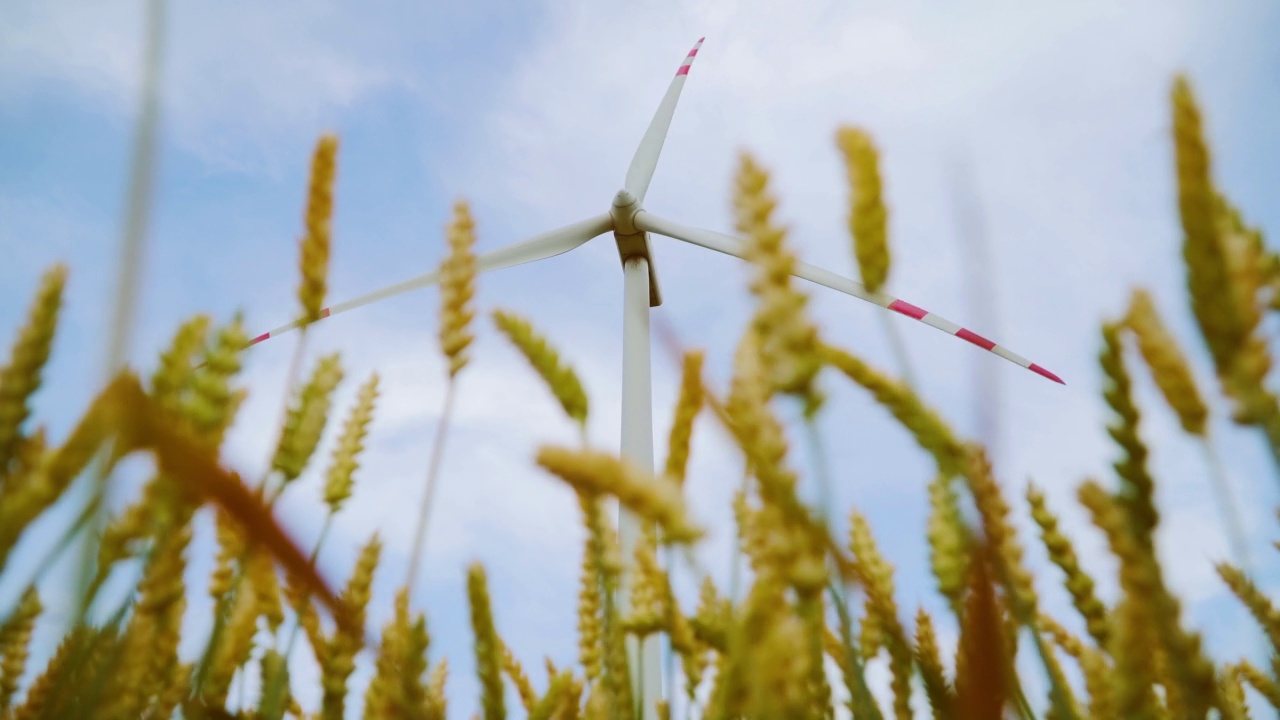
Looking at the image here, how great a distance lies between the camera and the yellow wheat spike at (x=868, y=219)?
2.74 ft

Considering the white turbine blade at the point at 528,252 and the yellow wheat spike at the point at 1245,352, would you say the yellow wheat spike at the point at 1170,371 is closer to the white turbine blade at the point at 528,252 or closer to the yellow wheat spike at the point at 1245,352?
the yellow wheat spike at the point at 1245,352

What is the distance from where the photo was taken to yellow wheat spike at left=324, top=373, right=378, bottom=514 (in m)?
1.13

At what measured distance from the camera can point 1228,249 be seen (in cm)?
59

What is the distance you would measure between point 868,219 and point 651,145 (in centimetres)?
766

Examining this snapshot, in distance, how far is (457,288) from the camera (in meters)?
→ 1.21

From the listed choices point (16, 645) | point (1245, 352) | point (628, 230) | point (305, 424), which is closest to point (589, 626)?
point (305, 424)

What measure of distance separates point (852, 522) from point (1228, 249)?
0.71m

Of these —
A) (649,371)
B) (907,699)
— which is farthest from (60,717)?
(649,371)

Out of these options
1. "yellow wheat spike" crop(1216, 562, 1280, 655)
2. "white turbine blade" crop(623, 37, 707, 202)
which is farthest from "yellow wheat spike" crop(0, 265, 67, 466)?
"white turbine blade" crop(623, 37, 707, 202)

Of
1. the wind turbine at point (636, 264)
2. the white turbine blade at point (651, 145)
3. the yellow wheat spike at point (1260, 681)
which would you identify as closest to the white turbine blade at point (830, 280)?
the wind turbine at point (636, 264)

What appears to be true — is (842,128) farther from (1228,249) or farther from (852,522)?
(852,522)

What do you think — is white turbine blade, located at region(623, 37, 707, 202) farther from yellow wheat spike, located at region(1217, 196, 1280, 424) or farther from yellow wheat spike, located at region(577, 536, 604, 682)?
yellow wheat spike, located at region(1217, 196, 1280, 424)

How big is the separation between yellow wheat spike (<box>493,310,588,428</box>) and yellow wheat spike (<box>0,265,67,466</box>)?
49 cm

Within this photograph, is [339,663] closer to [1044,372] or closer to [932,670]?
[932,670]
